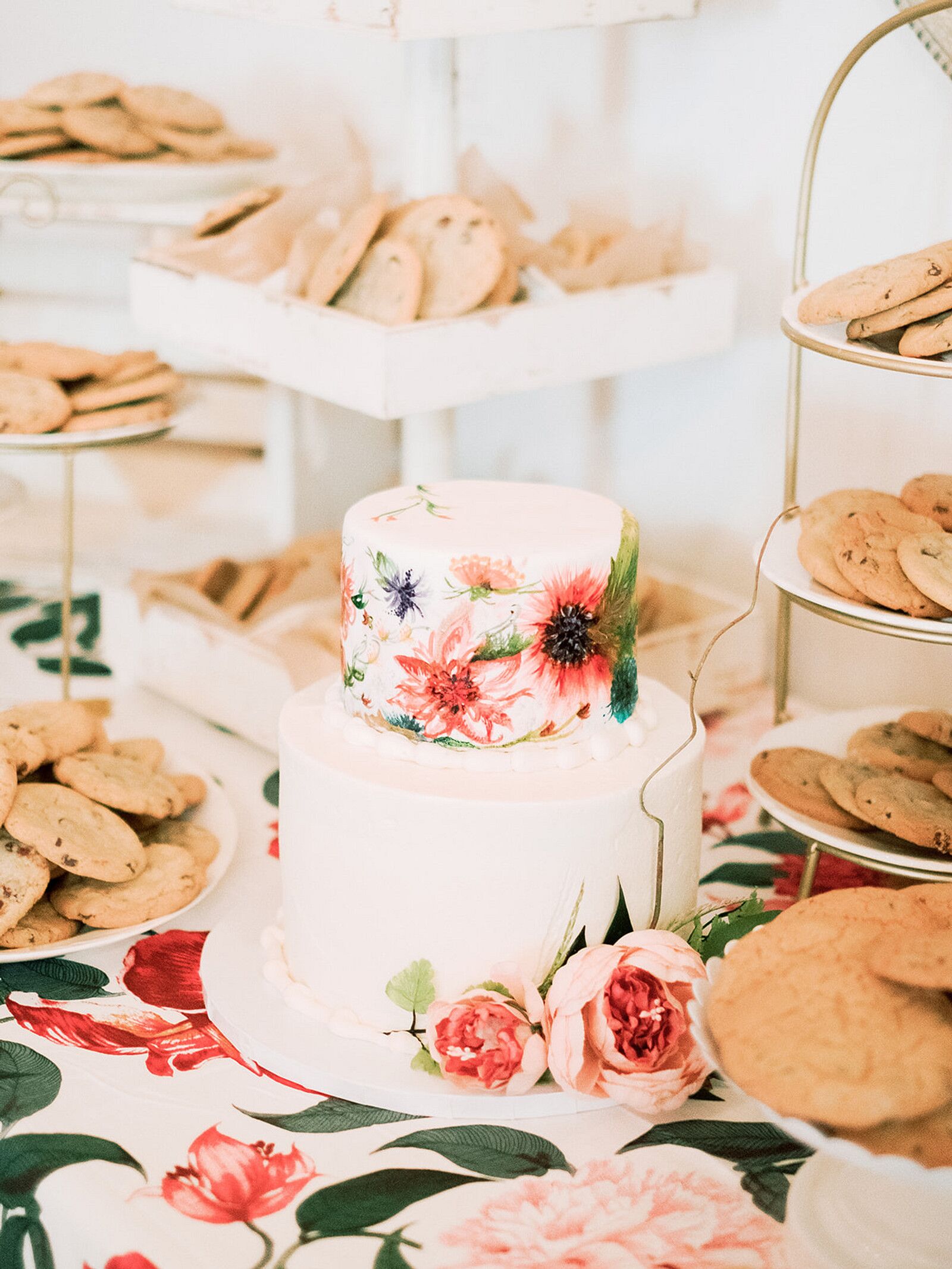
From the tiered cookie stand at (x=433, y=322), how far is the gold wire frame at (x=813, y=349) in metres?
0.20

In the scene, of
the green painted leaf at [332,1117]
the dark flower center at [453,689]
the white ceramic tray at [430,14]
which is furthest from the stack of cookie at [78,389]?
the green painted leaf at [332,1117]

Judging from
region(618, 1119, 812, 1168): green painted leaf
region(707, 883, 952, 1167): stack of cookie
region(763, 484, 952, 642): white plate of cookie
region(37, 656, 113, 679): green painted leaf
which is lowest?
region(618, 1119, 812, 1168): green painted leaf

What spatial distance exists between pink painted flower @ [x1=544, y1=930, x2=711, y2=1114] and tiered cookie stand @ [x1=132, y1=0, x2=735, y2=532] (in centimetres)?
52

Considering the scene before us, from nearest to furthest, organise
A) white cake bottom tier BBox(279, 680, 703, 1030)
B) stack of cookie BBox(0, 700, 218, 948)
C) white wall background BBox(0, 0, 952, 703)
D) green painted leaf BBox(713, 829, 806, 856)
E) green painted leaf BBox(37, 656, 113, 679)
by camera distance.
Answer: white cake bottom tier BBox(279, 680, 703, 1030) < stack of cookie BBox(0, 700, 218, 948) < green painted leaf BBox(713, 829, 806, 856) < white wall background BBox(0, 0, 952, 703) < green painted leaf BBox(37, 656, 113, 679)

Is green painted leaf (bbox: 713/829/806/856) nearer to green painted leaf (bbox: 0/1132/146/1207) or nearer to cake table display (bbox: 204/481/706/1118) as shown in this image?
cake table display (bbox: 204/481/706/1118)

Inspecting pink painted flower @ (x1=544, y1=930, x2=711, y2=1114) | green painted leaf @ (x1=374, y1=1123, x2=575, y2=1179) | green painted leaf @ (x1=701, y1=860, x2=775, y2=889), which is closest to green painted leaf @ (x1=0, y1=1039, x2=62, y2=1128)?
green painted leaf @ (x1=374, y1=1123, x2=575, y2=1179)

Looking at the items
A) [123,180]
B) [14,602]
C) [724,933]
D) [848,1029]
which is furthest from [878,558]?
[14,602]

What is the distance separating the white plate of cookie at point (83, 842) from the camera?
39.0 inches

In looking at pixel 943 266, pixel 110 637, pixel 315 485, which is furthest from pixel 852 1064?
pixel 315 485

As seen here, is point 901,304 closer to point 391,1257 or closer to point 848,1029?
point 848,1029

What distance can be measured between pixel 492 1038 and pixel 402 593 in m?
0.27

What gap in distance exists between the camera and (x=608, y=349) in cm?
131

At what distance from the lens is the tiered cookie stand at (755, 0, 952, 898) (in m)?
0.90

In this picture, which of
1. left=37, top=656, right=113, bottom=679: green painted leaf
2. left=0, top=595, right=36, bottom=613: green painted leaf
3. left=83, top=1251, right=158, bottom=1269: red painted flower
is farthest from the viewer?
left=0, top=595, right=36, bottom=613: green painted leaf
